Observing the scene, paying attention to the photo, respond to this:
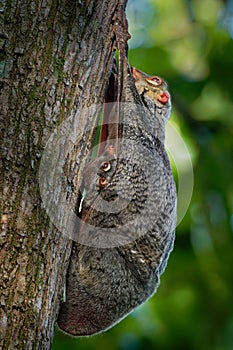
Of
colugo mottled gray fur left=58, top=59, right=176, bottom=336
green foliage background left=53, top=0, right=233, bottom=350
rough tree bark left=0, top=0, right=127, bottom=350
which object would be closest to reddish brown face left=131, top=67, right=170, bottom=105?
colugo mottled gray fur left=58, top=59, right=176, bottom=336

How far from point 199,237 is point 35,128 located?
3719 mm

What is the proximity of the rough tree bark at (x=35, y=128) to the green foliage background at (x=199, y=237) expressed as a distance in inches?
113

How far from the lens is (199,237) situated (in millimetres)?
6312

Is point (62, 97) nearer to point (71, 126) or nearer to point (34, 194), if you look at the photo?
point (71, 126)

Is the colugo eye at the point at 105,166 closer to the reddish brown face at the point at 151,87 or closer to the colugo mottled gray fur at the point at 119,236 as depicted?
the colugo mottled gray fur at the point at 119,236

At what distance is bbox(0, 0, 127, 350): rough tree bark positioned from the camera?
268cm

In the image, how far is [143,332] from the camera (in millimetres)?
6090

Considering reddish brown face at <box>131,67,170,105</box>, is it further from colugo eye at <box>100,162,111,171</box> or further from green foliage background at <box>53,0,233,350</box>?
green foliage background at <box>53,0,233,350</box>

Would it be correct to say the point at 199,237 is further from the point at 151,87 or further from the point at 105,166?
the point at 105,166

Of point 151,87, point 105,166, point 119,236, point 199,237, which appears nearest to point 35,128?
point 105,166

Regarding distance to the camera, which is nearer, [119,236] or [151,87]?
[119,236]

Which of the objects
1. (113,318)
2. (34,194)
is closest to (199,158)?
(113,318)

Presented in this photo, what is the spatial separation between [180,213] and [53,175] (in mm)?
1977

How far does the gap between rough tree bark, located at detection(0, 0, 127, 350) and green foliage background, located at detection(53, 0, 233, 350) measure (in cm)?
287
